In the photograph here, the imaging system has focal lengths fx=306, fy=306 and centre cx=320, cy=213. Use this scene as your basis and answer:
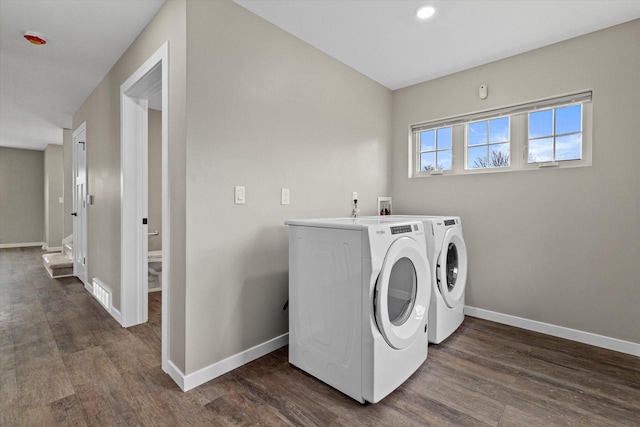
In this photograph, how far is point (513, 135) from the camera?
8.94ft

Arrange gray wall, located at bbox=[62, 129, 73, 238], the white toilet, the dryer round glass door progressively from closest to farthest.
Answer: the dryer round glass door < the white toilet < gray wall, located at bbox=[62, 129, 73, 238]

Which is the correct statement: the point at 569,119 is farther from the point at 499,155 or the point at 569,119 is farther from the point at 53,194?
the point at 53,194

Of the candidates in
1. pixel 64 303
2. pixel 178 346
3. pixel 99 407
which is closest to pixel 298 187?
pixel 178 346

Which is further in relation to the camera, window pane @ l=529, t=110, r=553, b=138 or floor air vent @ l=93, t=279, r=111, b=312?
floor air vent @ l=93, t=279, r=111, b=312

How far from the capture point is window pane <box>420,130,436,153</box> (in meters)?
3.26

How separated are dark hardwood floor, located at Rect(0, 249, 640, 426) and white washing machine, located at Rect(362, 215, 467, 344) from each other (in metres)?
0.13

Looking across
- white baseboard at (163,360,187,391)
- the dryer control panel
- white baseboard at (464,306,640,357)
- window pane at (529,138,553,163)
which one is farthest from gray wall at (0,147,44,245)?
window pane at (529,138,553,163)

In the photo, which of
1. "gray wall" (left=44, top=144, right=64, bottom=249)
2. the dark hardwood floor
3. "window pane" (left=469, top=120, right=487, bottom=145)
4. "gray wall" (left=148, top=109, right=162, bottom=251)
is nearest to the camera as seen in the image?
the dark hardwood floor

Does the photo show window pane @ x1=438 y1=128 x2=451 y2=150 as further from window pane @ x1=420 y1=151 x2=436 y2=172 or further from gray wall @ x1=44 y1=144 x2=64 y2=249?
gray wall @ x1=44 y1=144 x2=64 y2=249

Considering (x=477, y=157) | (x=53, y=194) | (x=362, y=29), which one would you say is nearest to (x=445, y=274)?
(x=477, y=157)

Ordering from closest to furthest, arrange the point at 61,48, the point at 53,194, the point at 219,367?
the point at 219,367 → the point at 61,48 → the point at 53,194

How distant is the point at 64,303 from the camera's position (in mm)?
3217

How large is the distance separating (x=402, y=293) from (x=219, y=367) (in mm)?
1211

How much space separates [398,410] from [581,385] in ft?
3.81
